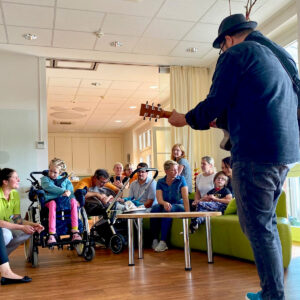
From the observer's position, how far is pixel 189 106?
652 cm

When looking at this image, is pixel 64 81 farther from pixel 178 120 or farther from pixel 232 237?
pixel 178 120

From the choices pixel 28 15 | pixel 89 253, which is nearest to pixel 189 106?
pixel 28 15

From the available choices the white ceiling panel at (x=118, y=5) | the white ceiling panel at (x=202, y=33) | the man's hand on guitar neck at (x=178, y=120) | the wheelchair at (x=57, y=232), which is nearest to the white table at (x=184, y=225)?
the wheelchair at (x=57, y=232)

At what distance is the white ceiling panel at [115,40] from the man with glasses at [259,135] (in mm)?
3861

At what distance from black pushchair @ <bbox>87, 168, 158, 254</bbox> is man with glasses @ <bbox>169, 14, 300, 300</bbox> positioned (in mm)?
2504

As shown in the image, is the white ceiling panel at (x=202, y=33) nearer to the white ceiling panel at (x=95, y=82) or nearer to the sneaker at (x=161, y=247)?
the white ceiling panel at (x=95, y=82)

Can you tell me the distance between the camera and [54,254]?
4.27m

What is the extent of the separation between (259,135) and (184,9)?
3382 millimetres

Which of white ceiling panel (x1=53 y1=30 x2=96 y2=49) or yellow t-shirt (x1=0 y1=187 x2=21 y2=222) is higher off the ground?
white ceiling panel (x1=53 y1=30 x2=96 y2=49)

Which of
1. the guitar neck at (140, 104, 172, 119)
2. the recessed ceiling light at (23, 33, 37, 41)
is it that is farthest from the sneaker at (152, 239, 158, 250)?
the recessed ceiling light at (23, 33, 37, 41)

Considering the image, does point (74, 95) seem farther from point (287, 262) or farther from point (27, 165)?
point (287, 262)

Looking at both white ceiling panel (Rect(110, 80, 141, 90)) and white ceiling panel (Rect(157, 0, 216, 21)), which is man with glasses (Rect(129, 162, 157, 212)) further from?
white ceiling panel (Rect(110, 80, 141, 90))

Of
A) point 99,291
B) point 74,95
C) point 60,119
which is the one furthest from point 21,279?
point 60,119

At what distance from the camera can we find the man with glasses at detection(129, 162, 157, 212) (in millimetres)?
4768
